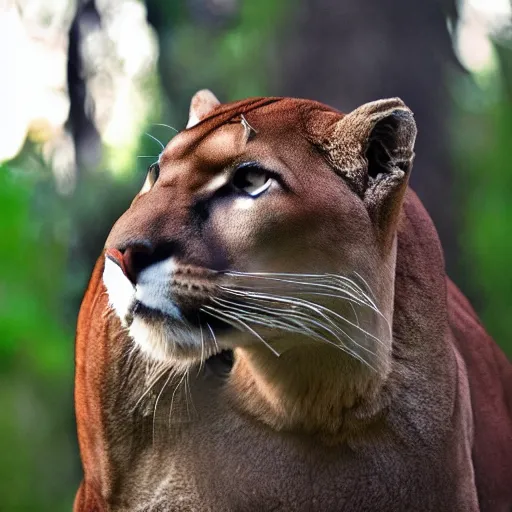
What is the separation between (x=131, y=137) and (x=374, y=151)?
3746 mm

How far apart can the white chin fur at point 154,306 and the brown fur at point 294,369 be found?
0.02 m

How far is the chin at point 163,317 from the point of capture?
1787 mm

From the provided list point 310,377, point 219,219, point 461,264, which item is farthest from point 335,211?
point 461,264

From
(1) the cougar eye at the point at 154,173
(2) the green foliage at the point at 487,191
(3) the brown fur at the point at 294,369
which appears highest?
(1) the cougar eye at the point at 154,173

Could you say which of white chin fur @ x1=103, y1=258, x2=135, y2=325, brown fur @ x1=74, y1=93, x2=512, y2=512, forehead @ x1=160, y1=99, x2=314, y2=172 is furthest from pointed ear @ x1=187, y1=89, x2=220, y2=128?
white chin fur @ x1=103, y1=258, x2=135, y2=325

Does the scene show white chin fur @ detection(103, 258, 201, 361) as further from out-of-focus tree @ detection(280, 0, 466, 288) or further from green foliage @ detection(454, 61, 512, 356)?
green foliage @ detection(454, 61, 512, 356)

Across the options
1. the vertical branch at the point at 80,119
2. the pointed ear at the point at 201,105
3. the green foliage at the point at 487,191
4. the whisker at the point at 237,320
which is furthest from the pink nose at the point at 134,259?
the vertical branch at the point at 80,119

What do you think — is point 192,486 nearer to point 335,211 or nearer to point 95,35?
point 335,211

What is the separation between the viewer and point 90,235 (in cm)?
554

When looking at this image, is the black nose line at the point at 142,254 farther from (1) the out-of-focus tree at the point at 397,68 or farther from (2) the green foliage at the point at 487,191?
(2) the green foliage at the point at 487,191

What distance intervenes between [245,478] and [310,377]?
0.34 m

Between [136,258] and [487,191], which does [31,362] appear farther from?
[136,258]

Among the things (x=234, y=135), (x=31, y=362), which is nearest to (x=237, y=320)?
(x=234, y=135)

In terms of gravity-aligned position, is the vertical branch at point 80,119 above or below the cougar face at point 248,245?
below
